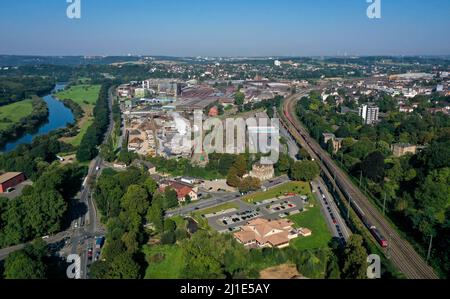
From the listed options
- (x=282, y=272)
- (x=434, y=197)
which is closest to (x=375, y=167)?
(x=434, y=197)

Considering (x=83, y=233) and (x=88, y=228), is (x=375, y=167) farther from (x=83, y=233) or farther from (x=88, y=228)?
(x=83, y=233)

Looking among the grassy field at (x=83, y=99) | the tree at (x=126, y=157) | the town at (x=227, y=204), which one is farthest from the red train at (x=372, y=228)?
the grassy field at (x=83, y=99)

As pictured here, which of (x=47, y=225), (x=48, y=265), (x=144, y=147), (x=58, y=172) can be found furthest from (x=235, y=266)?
(x=144, y=147)

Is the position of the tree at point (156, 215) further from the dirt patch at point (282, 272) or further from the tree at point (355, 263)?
the tree at point (355, 263)

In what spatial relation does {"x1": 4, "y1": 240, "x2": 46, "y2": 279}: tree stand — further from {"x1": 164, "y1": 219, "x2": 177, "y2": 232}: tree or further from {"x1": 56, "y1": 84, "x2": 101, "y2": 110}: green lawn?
{"x1": 56, "y1": 84, "x2": 101, "y2": 110}: green lawn

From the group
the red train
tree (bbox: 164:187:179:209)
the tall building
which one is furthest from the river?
the tall building

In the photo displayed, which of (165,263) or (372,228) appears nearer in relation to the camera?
(165,263)

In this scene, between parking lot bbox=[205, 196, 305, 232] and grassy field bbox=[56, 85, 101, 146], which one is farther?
grassy field bbox=[56, 85, 101, 146]
